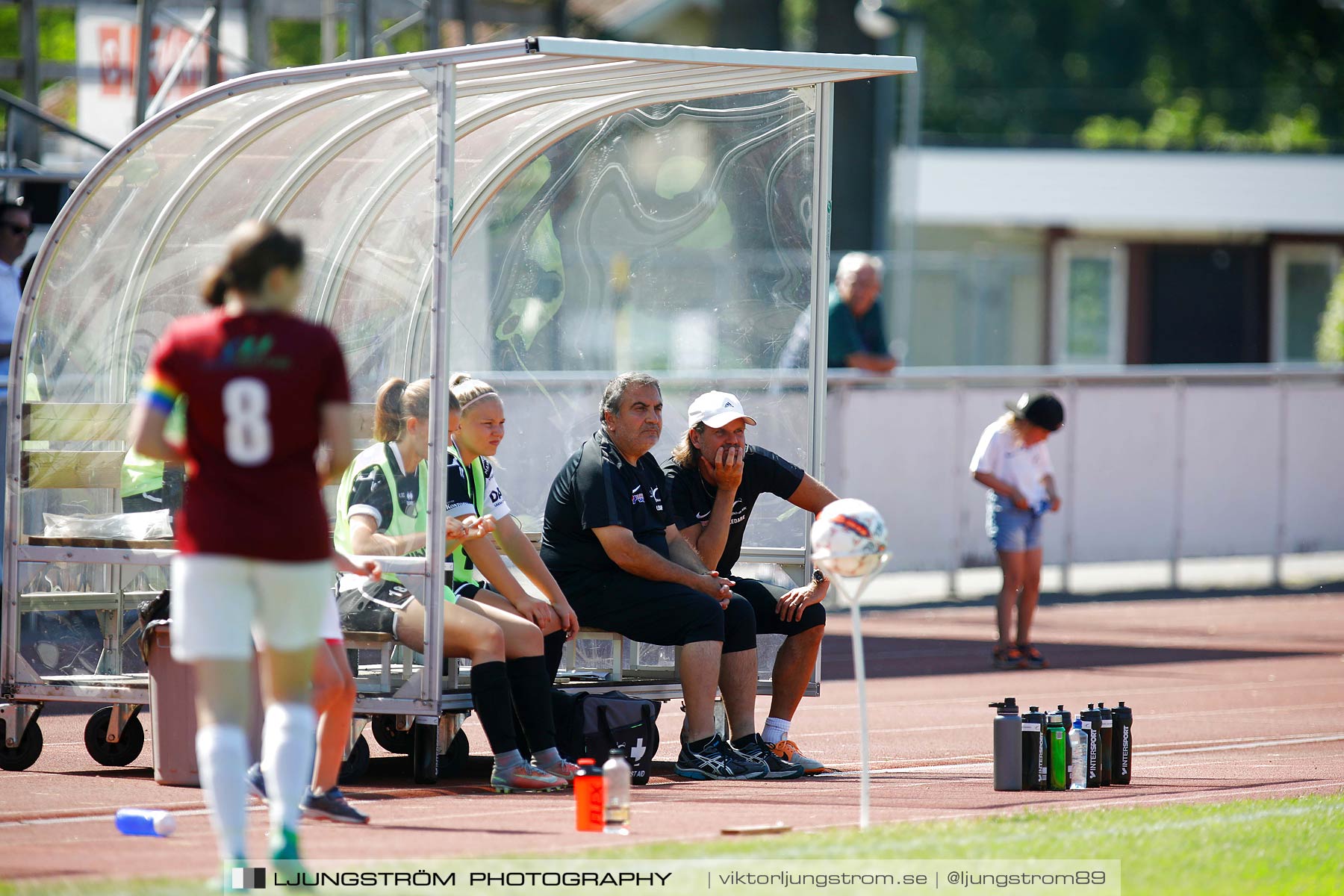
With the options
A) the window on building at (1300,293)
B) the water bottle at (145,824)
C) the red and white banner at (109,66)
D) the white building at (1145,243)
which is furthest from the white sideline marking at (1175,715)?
the window on building at (1300,293)

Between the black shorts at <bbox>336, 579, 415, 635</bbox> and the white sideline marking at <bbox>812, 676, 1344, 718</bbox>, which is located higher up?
the black shorts at <bbox>336, 579, 415, 635</bbox>

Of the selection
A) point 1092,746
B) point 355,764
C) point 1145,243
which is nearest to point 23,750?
point 355,764

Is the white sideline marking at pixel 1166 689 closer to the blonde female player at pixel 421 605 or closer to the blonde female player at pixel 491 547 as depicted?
the blonde female player at pixel 491 547

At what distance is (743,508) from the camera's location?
340 inches

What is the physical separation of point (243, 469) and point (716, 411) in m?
3.57

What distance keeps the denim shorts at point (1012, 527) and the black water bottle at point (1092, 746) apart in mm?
4199

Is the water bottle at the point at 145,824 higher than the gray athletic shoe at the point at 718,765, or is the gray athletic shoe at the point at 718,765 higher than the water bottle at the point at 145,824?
the water bottle at the point at 145,824

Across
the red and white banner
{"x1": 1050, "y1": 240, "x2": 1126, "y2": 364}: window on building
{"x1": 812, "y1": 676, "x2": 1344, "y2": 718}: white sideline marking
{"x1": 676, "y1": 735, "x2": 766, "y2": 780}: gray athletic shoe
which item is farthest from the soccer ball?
{"x1": 1050, "y1": 240, "x2": 1126, "y2": 364}: window on building

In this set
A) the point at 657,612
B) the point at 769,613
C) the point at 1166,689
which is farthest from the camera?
the point at 1166,689

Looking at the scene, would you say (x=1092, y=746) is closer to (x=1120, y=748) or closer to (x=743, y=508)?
(x=1120, y=748)

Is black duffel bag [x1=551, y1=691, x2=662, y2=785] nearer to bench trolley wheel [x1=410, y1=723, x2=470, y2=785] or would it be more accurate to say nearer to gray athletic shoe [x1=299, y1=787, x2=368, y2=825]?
bench trolley wheel [x1=410, y1=723, x2=470, y2=785]

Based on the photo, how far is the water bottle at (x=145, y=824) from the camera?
628 cm

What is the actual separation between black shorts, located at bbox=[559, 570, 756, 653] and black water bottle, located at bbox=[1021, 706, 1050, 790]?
4.10 ft

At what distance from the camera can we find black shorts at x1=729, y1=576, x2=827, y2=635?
8.47 metres
